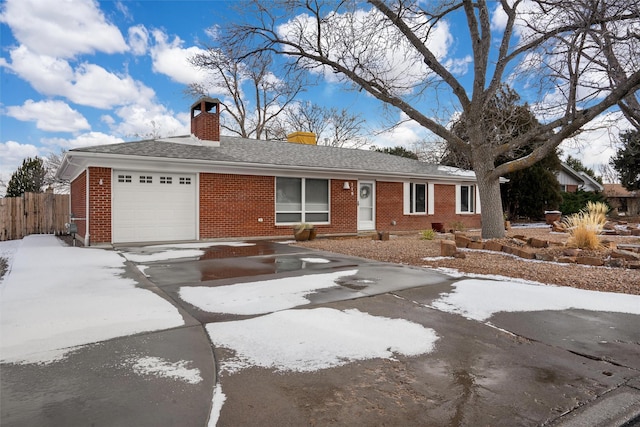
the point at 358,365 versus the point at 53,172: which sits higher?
the point at 53,172

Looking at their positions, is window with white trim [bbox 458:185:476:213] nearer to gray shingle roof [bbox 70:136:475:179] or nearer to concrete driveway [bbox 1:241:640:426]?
gray shingle roof [bbox 70:136:475:179]

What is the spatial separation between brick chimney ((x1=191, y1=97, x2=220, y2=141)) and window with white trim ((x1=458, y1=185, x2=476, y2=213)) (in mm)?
11958

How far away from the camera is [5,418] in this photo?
2203 mm

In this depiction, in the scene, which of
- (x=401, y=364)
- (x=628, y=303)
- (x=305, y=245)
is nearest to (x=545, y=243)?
(x=628, y=303)

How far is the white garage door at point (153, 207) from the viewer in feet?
36.7

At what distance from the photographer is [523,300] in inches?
193

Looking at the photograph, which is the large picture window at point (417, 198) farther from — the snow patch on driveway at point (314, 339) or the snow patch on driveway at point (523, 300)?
the snow patch on driveway at point (314, 339)

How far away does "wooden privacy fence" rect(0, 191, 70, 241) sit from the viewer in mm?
14302

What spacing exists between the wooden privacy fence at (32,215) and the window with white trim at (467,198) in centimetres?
1741

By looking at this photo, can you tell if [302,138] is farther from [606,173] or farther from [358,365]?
[606,173]

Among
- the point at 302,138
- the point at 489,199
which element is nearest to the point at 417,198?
the point at 489,199

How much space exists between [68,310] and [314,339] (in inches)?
110

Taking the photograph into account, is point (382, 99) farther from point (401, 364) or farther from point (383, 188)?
point (401, 364)

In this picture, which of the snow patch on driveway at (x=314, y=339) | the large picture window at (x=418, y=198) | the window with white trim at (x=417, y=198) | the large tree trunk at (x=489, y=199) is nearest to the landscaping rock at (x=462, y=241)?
the large tree trunk at (x=489, y=199)
